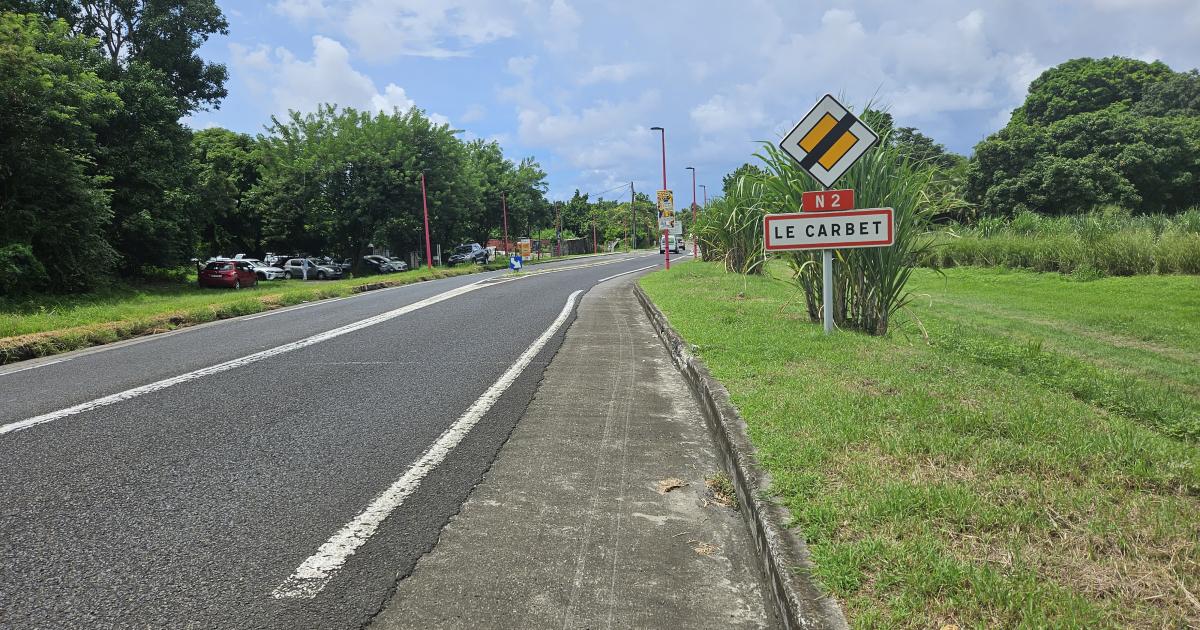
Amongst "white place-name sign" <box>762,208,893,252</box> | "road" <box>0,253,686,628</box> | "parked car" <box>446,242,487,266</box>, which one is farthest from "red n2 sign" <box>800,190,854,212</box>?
"parked car" <box>446,242,487,266</box>

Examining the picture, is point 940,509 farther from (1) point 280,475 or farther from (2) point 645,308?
(2) point 645,308

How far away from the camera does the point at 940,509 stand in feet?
9.58

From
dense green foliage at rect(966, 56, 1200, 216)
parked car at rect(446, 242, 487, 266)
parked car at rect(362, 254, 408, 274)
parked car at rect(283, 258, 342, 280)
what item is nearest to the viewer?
dense green foliage at rect(966, 56, 1200, 216)

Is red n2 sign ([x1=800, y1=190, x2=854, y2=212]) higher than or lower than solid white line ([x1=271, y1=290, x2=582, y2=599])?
higher

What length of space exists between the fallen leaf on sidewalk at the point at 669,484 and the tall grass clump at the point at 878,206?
4369mm

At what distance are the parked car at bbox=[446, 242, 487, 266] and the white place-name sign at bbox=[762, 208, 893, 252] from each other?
4812 centimetres

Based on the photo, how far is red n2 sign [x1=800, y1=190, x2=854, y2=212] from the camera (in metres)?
7.30

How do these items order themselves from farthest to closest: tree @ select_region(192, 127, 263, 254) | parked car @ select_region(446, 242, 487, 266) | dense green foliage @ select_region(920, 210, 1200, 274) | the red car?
parked car @ select_region(446, 242, 487, 266) < tree @ select_region(192, 127, 263, 254) < the red car < dense green foliage @ select_region(920, 210, 1200, 274)

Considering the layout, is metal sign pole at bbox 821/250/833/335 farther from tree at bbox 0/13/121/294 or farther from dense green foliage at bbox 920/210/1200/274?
tree at bbox 0/13/121/294

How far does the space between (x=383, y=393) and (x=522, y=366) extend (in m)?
1.68

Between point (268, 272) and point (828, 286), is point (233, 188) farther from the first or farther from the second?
point (828, 286)

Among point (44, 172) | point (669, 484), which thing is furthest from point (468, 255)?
point (669, 484)

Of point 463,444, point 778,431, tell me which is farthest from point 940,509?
point 463,444

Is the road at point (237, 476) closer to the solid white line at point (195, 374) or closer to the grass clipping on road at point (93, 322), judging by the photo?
the solid white line at point (195, 374)
